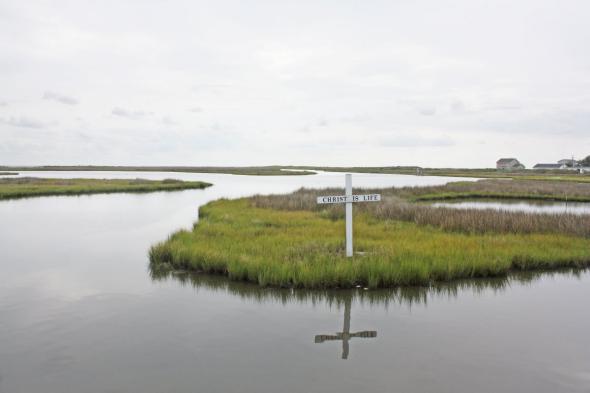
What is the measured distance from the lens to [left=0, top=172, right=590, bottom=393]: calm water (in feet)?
22.1

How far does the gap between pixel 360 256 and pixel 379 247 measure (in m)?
1.64

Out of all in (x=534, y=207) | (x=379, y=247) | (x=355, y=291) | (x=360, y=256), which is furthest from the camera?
(x=534, y=207)

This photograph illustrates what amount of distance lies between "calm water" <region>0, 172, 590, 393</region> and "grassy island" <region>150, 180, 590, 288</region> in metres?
0.58

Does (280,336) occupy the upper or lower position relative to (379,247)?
lower

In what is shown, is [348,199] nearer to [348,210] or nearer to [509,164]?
[348,210]

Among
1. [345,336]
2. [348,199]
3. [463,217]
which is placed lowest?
[345,336]

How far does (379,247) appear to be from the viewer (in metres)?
15.1

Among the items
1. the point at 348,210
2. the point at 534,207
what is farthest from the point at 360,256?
the point at 534,207

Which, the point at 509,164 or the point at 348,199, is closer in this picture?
the point at 348,199

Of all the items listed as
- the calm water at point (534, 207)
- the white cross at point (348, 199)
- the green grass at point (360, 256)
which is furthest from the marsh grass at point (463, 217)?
the white cross at point (348, 199)

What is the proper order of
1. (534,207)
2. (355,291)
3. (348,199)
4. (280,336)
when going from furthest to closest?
(534,207)
(348,199)
(355,291)
(280,336)

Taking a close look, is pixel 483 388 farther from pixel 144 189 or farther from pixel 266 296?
pixel 144 189

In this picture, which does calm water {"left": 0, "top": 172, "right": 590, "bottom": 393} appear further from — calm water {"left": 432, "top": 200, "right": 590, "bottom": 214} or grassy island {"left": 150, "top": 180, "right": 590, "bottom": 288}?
calm water {"left": 432, "top": 200, "right": 590, "bottom": 214}

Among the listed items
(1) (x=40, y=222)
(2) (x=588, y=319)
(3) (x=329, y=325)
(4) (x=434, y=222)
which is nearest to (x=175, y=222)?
(1) (x=40, y=222)
